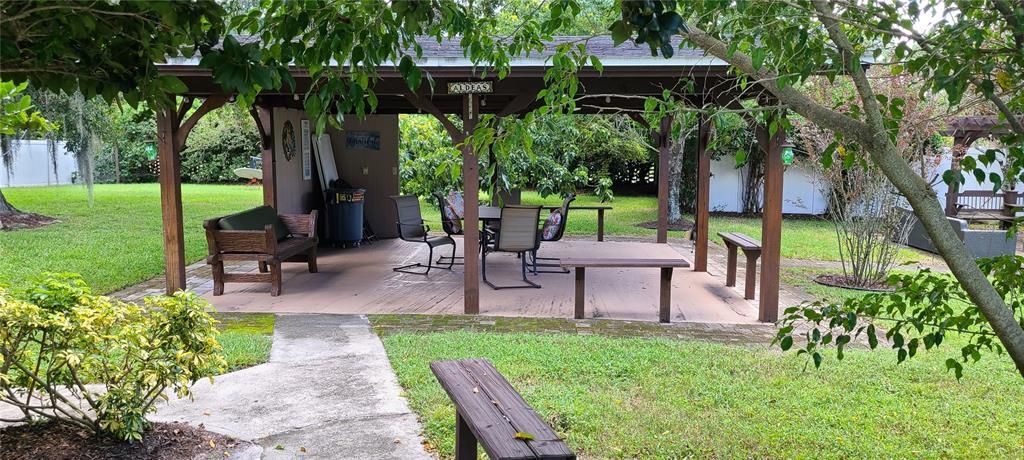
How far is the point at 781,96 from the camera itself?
98.5 inches

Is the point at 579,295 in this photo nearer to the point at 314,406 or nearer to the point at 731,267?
the point at 731,267

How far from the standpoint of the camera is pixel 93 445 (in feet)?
10.4

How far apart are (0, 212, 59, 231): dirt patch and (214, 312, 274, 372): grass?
31.9 feet

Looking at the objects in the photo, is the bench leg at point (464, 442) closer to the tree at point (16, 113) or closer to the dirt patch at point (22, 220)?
the tree at point (16, 113)

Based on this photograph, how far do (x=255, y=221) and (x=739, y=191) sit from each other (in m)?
14.1

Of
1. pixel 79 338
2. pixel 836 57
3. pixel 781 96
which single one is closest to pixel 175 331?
pixel 79 338

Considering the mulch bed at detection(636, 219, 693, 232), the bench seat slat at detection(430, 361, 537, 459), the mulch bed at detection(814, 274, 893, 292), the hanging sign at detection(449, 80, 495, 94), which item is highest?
the hanging sign at detection(449, 80, 495, 94)

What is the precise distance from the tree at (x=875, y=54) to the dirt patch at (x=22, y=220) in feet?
47.8

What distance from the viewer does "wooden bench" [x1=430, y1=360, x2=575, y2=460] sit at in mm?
2348

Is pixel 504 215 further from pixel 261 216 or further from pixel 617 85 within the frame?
pixel 261 216

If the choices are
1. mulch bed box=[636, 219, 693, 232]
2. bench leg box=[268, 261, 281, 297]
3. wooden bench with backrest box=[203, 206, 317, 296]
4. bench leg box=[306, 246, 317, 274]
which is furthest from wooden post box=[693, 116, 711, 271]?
mulch bed box=[636, 219, 693, 232]

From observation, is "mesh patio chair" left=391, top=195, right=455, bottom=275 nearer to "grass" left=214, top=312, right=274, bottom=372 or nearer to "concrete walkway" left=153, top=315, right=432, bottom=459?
"grass" left=214, top=312, right=274, bottom=372

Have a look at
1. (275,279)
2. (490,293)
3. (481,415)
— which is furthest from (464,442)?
(275,279)

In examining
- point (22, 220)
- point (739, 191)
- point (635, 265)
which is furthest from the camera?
point (739, 191)
